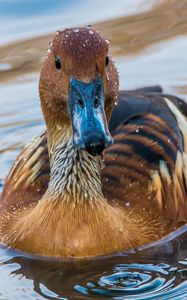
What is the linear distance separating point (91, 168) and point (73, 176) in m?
0.16

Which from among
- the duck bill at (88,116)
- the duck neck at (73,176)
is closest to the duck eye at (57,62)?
the duck bill at (88,116)

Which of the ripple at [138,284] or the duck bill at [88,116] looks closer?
the duck bill at [88,116]

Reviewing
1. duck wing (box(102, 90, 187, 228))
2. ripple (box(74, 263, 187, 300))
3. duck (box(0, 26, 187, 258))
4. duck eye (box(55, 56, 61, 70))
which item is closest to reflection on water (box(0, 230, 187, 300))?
ripple (box(74, 263, 187, 300))

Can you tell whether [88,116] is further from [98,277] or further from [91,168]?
[98,277]

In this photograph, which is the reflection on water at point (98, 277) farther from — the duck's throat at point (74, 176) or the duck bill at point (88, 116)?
the duck bill at point (88, 116)

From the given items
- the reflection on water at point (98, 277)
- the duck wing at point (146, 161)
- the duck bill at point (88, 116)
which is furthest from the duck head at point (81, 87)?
the reflection on water at point (98, 277)

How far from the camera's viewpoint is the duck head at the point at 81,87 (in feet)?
26.3

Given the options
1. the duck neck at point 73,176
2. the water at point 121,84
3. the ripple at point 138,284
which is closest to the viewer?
the ripple at point 138,284

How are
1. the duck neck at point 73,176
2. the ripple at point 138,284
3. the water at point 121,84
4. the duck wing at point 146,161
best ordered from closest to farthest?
the ripple at point 138,284
the water at point 121,84
the duck neck at point 73,176
the duck wing at point 146,161

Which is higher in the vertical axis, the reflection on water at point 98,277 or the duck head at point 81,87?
the duck head at point 81,87

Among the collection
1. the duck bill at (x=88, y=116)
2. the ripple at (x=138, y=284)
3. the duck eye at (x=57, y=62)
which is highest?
the duck eye at (x=57, y=62)

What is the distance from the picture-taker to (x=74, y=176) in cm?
914

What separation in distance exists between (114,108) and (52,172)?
38.5 inches

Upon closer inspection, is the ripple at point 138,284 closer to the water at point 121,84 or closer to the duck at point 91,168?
the water at point 121,84
